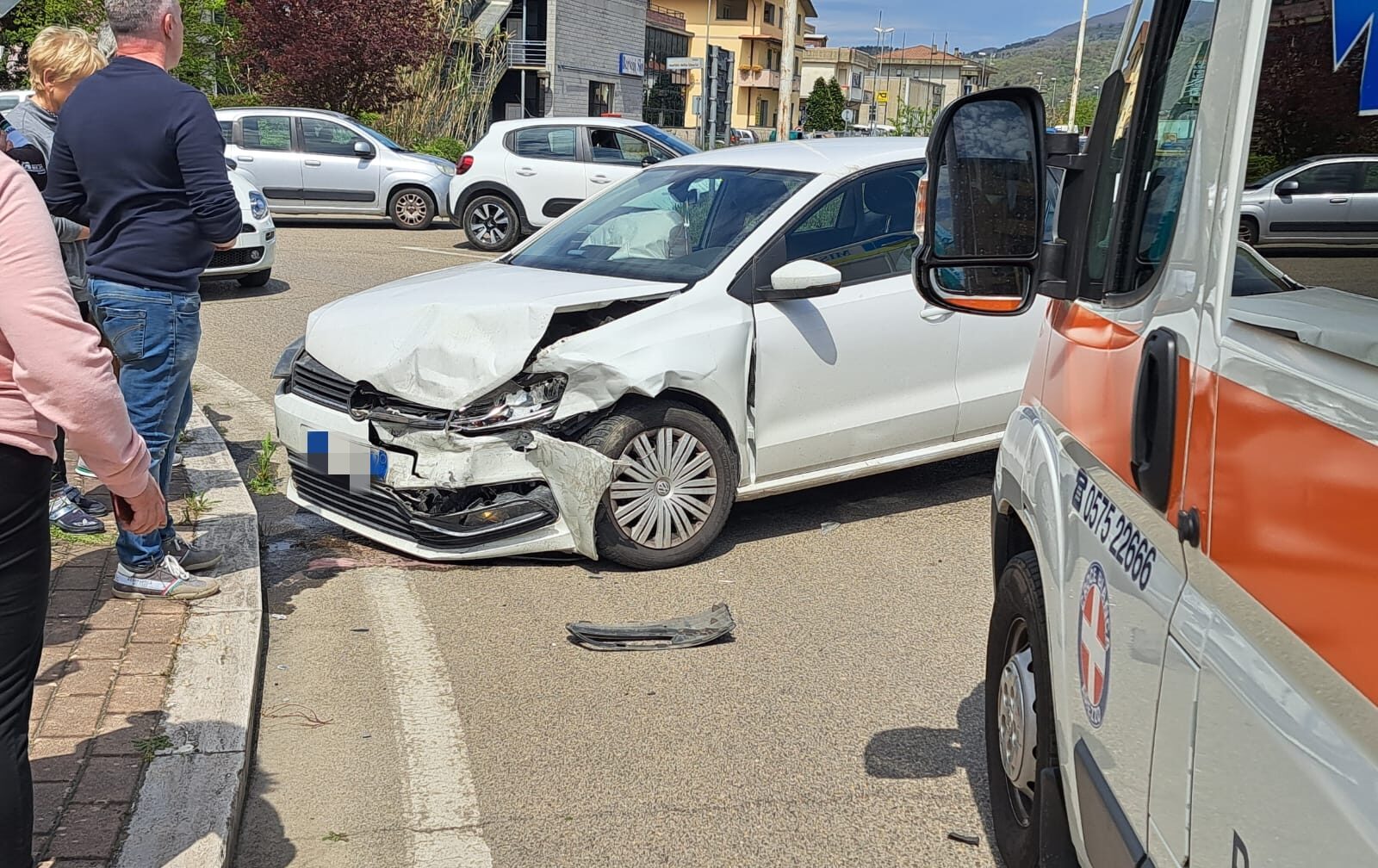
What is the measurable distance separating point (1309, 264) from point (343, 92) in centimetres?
2750

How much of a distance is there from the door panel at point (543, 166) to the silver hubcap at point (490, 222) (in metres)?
0.35

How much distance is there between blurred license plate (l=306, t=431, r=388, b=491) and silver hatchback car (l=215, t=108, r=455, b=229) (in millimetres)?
13816

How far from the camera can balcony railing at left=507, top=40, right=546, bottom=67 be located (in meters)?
52.7

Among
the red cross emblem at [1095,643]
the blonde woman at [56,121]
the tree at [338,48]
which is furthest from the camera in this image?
the tree at [338,48]

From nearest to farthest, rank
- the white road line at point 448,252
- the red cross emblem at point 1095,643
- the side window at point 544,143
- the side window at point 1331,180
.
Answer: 1. the side window at point 1331,180
2. the red cross emblem at point 1095,643
3. the white road line at point 448,252
4. the side window at point 544,143

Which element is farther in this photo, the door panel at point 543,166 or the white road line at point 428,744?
the door panel at point 543,166

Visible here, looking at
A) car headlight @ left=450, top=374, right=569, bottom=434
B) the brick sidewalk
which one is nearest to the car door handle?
the brick sidewalk

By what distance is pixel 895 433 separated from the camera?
19.7 ft

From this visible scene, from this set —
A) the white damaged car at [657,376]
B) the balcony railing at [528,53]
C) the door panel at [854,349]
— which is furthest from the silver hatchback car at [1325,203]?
the balcony railing at [528,53]

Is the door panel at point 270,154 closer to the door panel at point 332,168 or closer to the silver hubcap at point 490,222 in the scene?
the door panel at point 332,168

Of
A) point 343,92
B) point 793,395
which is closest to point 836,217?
point 793,395

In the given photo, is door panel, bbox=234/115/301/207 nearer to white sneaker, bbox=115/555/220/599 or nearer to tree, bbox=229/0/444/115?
tree, bbox=229/0/444/115

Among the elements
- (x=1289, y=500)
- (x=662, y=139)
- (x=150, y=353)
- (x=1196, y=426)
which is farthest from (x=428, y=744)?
(x=662, y=139)

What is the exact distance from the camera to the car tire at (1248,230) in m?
1.84
